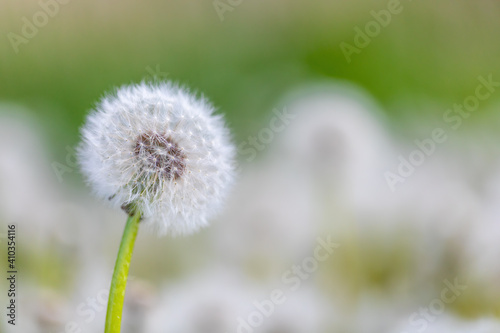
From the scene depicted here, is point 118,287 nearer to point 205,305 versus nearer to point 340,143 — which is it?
point 205,305

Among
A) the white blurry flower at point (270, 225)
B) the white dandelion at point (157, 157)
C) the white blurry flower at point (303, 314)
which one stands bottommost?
the white blurry flower at point (303, 314)

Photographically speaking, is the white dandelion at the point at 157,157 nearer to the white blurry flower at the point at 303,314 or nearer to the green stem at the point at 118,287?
the green stem at the point at 118,287

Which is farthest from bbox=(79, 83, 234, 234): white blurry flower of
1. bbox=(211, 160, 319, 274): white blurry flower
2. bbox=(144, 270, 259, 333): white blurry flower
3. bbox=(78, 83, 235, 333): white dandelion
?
bbox=(211, 160, 319, 274): white blurry flower

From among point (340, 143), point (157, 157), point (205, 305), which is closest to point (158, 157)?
point (157, 157)

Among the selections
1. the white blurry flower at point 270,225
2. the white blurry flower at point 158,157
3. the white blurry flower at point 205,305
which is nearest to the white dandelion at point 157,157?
the white blurry flower at point 158,157

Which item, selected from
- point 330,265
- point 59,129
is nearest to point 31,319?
point 330,265

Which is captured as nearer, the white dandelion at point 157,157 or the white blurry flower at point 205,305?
the white dandelion at point 157,157

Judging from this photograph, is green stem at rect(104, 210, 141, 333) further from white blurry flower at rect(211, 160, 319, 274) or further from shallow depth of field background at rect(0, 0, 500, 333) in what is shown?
white blurry flower at rect(211, 160, 319, 274)

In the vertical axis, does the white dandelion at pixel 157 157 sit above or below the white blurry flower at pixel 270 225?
below
